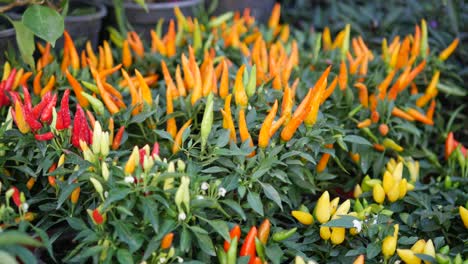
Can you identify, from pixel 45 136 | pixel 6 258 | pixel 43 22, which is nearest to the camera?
pixel 6 258

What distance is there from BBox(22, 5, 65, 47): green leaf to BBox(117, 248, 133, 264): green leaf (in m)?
0.71

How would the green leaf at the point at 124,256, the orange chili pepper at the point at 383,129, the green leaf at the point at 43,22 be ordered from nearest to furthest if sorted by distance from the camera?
the green leaf at the point at 124,256 < the green leaf at the point at 43,22 < the orange chili pepper at the point at 383,129

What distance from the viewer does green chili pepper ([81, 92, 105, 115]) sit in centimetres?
193

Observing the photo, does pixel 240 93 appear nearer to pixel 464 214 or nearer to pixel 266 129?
pixel 266 129

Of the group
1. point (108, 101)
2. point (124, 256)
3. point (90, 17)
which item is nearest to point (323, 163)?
point (108, 101)

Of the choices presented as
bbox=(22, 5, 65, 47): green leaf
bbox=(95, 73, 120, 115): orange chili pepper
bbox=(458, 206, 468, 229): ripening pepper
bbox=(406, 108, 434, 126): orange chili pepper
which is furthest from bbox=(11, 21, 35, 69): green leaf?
bbox=(458, 206, 468, 229): ripening pepper

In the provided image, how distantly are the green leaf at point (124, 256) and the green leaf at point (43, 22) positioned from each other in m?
0.71

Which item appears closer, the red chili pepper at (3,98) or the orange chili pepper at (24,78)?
the red chili pepper at (3,98)

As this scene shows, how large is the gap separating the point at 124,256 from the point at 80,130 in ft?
1.19

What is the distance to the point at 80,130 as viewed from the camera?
1.73m

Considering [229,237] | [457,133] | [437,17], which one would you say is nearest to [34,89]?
[229,237]

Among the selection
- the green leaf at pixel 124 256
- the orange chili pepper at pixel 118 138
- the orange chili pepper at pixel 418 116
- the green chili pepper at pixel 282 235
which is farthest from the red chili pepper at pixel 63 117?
the orange chili pepper at pixel 418 116

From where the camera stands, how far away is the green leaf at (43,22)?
1.97 meters

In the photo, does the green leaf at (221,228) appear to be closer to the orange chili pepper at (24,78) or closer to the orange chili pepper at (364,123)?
the orange chili pepper at (364,123)
